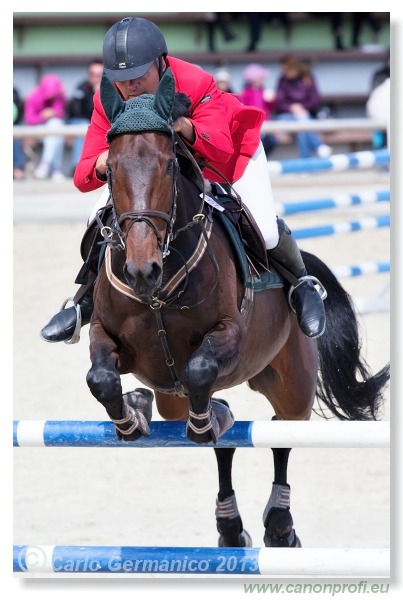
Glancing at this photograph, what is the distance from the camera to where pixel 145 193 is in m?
3.14

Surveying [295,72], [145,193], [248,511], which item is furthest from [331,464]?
[295,72]

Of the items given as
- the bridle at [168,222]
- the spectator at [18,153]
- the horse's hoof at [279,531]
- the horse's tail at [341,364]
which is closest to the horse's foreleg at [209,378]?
the bridle at [168,222]

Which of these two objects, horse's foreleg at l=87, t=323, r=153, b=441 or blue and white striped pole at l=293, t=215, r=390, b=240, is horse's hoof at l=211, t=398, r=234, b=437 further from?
blue and white striped pole at l=293, t=215, r=390, b=240

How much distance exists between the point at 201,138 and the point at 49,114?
1065 centimetres

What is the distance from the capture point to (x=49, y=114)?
1376 cm

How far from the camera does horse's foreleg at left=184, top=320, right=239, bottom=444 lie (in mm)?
3338

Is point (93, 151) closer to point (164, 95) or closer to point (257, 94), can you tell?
point (164, 95)

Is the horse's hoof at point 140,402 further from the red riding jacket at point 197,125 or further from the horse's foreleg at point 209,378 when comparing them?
the red riding jacket at point 197,125

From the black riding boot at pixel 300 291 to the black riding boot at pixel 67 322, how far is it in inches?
28.0

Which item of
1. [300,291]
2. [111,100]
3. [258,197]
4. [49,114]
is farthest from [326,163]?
[49,114]

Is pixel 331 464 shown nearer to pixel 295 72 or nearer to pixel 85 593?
pixel 85 593

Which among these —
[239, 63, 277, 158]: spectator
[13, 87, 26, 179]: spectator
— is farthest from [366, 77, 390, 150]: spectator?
[13, 87, 26, 179]: spectator
